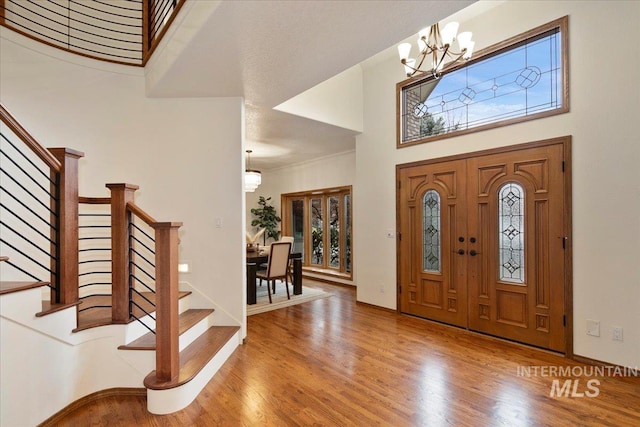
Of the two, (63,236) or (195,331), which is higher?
(63,236)

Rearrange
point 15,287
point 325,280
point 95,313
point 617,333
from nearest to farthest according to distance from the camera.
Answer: point 15,287 < point 95,313 < point 617,333 < point 325,280

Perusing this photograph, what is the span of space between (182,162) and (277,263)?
2.27 meters

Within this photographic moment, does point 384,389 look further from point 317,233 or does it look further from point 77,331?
point 317,233

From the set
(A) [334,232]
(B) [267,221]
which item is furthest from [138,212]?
(B) [267,221]

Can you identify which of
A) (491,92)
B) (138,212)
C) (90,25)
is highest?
(90,25)

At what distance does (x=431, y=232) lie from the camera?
162 inches

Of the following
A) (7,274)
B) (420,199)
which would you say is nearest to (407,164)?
(420,199)

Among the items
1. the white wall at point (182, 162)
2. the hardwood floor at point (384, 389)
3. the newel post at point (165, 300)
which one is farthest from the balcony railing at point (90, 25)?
the hardwood floor at point (384, 389)

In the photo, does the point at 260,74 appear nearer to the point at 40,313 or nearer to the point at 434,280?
the point at 40,313

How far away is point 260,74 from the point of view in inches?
113

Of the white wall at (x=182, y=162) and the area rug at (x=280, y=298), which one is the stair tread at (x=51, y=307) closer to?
the white wall at (x=182, y=162)

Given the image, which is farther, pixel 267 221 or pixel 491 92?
pixel 267 221

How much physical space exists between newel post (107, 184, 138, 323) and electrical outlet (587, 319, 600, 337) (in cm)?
401

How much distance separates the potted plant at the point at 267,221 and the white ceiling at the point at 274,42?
4647 mm
